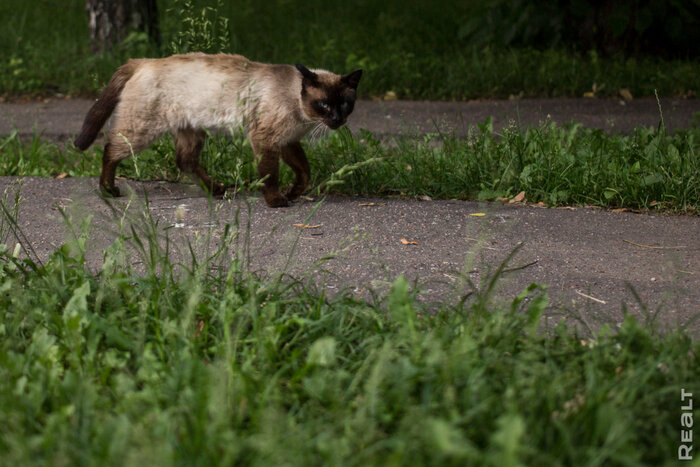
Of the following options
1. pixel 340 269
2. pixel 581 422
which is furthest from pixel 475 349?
pixel 340 269

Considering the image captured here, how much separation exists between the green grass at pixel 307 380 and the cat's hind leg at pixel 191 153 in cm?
220

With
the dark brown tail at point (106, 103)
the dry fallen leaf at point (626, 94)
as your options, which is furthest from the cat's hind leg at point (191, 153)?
the dry fallen leaf at point (626, 94)

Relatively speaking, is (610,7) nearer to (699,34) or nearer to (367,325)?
(699,34)

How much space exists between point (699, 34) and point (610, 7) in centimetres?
113

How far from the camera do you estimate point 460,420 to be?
1.98 m

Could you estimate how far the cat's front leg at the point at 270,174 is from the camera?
471cm

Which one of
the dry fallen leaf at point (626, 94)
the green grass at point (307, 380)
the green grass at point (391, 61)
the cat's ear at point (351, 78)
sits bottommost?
the green grass at point (307, 380)

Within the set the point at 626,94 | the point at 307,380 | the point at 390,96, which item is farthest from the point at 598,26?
the point at 307,380

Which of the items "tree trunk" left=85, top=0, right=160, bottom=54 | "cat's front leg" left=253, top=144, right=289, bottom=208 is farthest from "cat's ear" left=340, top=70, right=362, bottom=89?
"tree trunk" left=85, top=0, right=160, bottom=54

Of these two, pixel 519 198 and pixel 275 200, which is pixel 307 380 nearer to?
pixel 275 200

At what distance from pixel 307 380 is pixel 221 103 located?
282cm

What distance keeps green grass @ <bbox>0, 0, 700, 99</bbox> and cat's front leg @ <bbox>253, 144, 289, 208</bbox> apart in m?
2.54

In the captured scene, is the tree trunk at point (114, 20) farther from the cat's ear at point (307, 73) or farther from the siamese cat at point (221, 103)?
the cat's ear at point (307, 73)

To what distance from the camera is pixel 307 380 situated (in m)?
2.27
